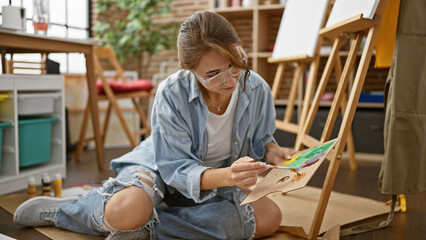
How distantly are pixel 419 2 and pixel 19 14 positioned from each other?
180 centimetres

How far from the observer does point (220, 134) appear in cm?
152

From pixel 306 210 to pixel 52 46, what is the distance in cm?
160

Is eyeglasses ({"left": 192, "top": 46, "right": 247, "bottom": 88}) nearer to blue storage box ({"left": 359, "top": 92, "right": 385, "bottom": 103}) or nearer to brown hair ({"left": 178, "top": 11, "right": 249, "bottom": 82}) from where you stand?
brown hair ({"left": 178, "top": 11, "right": 249, "bottom": 82})

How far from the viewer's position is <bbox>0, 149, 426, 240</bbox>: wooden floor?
1593mm

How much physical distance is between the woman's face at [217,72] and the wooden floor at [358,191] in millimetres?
724

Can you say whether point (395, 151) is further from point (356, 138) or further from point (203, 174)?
point (356, 138)

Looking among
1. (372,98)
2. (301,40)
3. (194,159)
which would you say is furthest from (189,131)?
(372,98)

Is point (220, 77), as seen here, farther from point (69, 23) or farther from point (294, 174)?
point (69, 23)

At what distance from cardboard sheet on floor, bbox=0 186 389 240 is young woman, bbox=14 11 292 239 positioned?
0.16ft

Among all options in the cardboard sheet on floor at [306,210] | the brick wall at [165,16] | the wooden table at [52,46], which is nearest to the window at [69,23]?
the brick wall at [165,16]

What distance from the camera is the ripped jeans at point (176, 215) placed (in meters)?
1.43

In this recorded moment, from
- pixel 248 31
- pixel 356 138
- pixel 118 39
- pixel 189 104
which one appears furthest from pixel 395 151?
pixel 118 39

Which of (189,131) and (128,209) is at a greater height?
(189,131)

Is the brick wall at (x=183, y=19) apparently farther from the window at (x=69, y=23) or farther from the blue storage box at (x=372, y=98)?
the blue storage box at (x=372, y=98)
